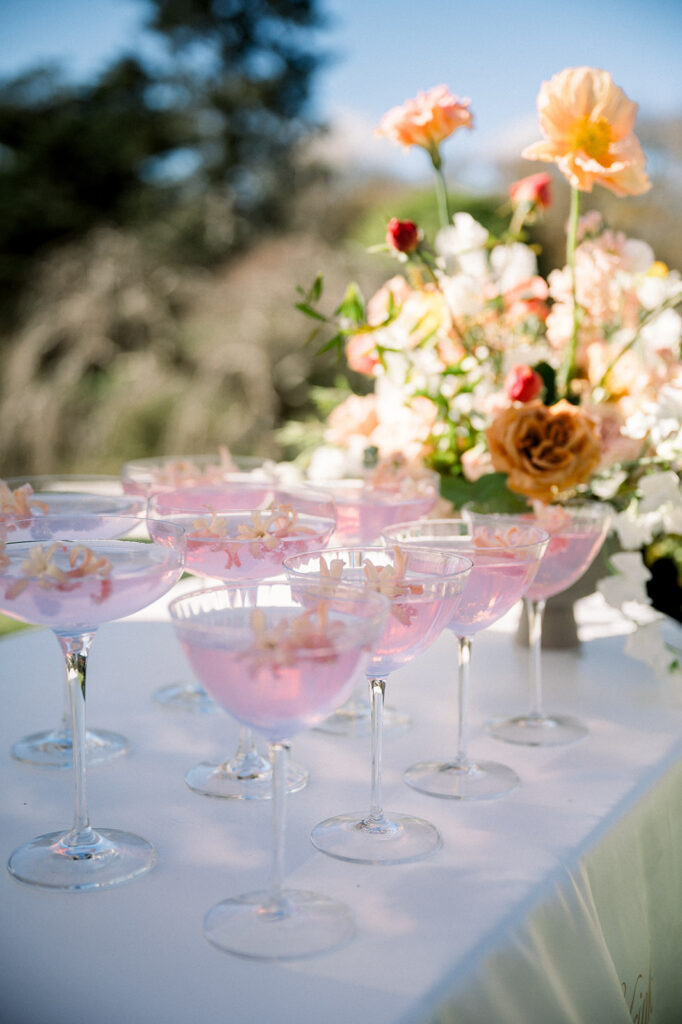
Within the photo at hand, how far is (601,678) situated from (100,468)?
5445mm

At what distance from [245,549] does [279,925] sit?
0.47 metres

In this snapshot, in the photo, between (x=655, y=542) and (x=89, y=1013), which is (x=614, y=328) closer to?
(x=655, y=542)

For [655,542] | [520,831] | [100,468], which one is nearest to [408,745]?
[520,831]

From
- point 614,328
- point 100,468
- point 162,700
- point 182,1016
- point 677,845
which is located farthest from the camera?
point 100,468

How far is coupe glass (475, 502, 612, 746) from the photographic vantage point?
1439mm

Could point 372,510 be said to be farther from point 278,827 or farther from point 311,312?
point 278,827

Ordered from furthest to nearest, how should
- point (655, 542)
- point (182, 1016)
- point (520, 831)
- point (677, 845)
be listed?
point (655, 542) → point (677, 845) → point (520, 831) → point (182, 1016)

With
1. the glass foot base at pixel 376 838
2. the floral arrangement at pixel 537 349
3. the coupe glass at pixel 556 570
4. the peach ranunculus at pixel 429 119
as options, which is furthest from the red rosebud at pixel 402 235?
the glass foot base at pixel 376 838

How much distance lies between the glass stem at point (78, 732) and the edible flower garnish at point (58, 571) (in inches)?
4.0

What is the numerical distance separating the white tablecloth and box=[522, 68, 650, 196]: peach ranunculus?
781 millimetres

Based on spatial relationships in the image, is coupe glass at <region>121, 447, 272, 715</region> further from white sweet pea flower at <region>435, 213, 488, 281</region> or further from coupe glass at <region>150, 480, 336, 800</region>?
white sweet pea flower at <region>435, 213, 488, 281</region>

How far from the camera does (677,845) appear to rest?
1.27 m

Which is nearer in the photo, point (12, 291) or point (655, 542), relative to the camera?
point (655, 542)

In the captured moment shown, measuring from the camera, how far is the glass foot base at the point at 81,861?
3.18 ft
